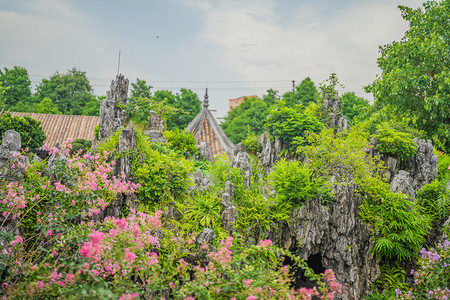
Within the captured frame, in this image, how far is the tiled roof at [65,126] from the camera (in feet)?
58.5

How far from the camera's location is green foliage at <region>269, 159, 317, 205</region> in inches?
287

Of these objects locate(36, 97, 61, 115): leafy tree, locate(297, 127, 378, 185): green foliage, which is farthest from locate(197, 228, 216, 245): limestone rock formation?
locate(36, 97, 61, 115): leafy tree

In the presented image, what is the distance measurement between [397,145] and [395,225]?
346 centimetres

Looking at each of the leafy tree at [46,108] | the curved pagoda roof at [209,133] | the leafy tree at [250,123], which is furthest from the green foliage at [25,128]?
the leafy tree at [250,123]

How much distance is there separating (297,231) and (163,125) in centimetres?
599

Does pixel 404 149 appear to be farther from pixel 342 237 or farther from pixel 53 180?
pixel 53 180

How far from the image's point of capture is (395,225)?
751 centimetres

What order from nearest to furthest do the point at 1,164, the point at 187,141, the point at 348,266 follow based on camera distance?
the point at 1,164
the point at 348,266
the point at 187,141

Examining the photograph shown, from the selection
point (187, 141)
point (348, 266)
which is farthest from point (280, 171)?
point (187, 141)

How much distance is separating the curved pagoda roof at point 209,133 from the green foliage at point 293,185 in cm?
689

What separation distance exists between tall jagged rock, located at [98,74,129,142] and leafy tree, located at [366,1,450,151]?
34.3ft

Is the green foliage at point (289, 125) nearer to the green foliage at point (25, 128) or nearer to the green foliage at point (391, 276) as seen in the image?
the green foliage at point (391, 276)

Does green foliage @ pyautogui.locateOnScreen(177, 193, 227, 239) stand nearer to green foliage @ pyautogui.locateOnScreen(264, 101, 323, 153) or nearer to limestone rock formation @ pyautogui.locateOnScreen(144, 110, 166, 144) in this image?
limestone rock formation @ pyautogui.locateOnScreen(144, 110, 166, 144)

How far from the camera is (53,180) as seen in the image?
216 inches
